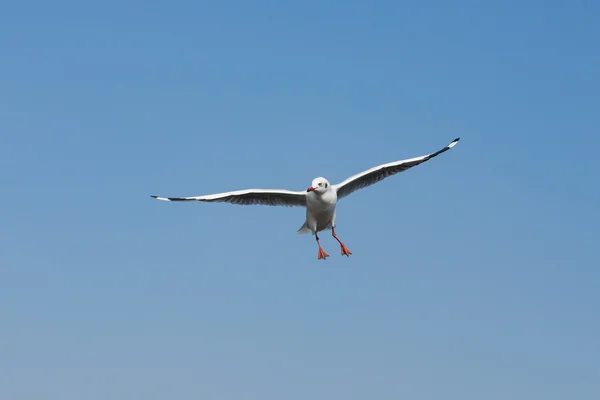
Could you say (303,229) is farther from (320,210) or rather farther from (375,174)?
(375,174)

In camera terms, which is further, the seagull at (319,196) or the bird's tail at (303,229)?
the bird's tail at (303,229)

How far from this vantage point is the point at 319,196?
49.0 m

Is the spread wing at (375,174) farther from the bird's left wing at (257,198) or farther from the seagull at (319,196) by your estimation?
the bird's left wing at (257,198)

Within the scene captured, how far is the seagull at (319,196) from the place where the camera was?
49.2m

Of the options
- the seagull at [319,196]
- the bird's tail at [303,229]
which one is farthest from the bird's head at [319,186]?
the bird's tail at [303,229]

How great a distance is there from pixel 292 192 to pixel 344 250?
128 inches

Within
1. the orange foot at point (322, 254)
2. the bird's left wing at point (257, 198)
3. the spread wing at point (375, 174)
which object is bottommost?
the orange foot at point (322, 254)

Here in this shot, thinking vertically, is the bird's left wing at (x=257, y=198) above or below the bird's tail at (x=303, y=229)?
above

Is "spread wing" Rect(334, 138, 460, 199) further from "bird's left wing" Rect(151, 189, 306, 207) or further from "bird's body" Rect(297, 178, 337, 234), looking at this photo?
"bird's left wing" Rect(151, 189, 306, 207)

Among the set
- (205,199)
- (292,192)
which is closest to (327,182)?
(292,192)

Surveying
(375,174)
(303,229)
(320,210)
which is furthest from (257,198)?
(375,174)

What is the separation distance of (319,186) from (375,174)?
310 centimetres

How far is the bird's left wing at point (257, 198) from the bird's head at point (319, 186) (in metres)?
1.61

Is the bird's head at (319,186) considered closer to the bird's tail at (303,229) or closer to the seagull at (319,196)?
the seagull at (319,196)
